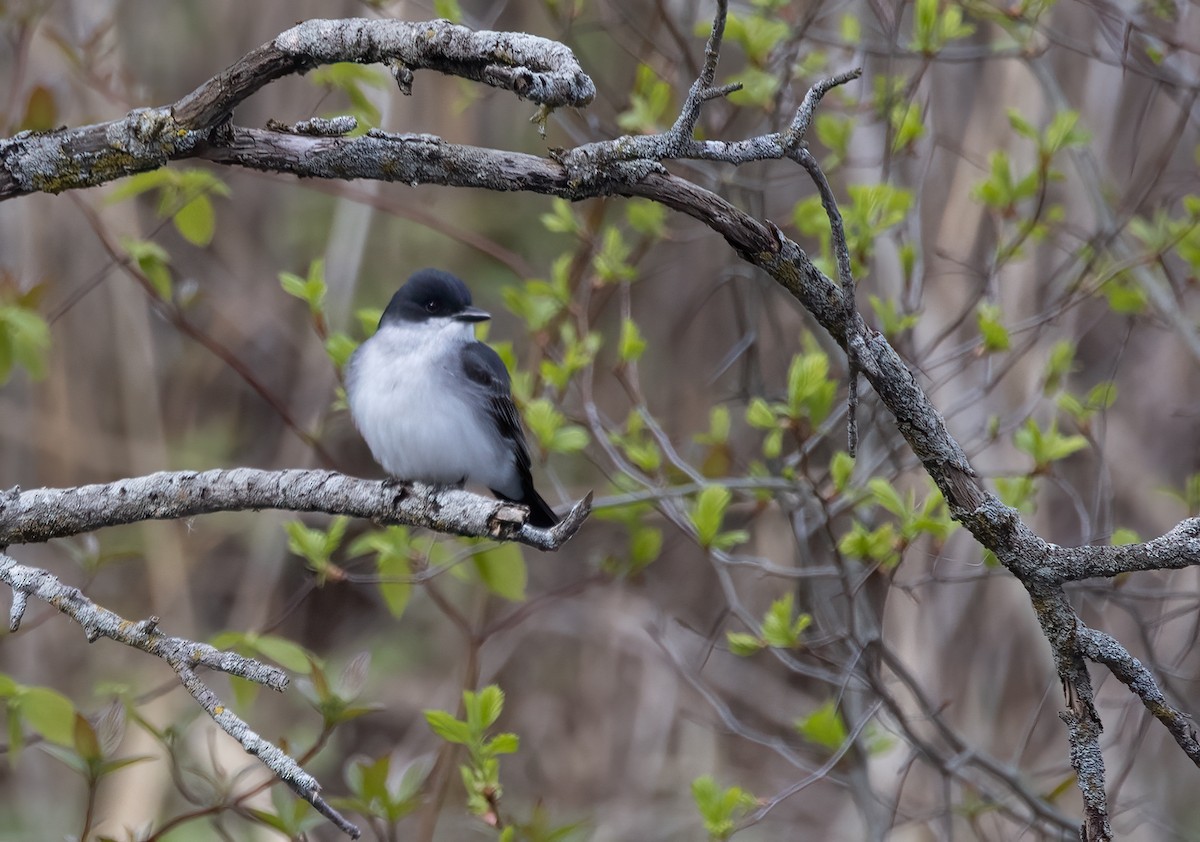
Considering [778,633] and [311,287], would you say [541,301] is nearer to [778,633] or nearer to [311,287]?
[311,287]

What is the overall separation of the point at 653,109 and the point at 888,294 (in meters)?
1.30

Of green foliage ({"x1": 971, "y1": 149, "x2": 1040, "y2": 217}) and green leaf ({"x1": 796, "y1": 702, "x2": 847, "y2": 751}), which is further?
green foliage ({"x1": 971, "y1": 149, "x2": 1040, "y2": 217})

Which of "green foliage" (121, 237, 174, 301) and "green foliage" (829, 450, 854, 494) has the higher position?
"green foliage" (121, 237, 174, 301)

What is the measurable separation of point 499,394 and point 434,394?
25 centimetres

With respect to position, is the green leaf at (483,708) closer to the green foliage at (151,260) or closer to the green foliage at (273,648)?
the green foliage at (273,648)

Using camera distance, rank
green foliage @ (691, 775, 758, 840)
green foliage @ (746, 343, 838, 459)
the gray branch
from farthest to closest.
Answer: green foliage @ (746, 343, 838, 459) → green foliage @ (691, 775, 758, 840) → the gray branch

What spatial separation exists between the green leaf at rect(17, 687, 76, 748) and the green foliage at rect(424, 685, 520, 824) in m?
0.81

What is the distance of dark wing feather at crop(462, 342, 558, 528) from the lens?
3902mm

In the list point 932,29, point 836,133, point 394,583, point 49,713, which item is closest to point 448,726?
point 394,583

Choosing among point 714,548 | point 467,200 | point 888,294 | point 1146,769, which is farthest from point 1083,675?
point 467,200

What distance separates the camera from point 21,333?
3.05 m

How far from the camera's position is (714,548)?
3598 mm

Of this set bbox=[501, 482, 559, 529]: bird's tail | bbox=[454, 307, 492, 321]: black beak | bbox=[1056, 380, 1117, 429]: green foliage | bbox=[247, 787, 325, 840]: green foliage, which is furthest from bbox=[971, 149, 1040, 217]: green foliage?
bbox=[247, 787, 325, 840]: green foliage

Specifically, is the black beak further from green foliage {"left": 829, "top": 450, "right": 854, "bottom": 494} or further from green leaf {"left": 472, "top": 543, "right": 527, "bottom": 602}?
green foliage {"left": 829, "top": 450, "right": 854, "bottom": 494}
